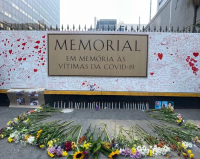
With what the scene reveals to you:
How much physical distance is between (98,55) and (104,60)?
0.28 m

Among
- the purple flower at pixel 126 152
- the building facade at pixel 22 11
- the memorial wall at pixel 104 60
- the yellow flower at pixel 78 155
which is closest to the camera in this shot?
the yellow flower at pixel 78 155

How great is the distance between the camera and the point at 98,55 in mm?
5508

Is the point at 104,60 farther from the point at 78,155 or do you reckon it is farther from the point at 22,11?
the point at 22,11

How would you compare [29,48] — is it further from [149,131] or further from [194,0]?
[194,0]

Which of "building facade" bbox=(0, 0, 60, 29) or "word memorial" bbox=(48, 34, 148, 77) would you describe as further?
Result: "building facade" bbox=(0, 0, 60, 29)

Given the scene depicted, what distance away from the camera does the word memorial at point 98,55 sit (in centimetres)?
543

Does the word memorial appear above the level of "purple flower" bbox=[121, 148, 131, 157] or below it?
above

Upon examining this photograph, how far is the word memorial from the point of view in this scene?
5.43 meters

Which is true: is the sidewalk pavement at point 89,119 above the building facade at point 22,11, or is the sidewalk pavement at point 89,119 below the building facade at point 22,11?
below

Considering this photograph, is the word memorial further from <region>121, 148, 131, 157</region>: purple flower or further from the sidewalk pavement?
<region>121, 148, 131, 157</region>: purple flower

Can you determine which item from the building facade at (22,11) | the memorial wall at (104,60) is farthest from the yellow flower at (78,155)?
the building facade at (22,11)

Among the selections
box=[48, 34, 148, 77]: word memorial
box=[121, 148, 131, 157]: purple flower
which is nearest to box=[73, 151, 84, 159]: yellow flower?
box=[121, 148, 131, 157]: purple flower

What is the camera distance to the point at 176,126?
417 cm

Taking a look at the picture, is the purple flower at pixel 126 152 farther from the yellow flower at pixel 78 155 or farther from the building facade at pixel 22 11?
the building facade at pixel 22 11
